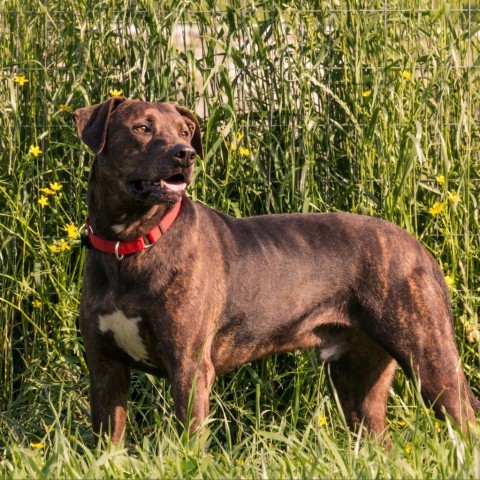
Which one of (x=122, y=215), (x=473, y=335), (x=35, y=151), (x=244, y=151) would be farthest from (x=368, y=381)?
(x=35, y=151)

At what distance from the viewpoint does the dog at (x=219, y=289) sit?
4574mm

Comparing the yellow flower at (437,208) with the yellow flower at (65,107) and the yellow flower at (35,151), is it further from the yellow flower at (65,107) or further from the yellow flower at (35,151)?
the yellow flower at (35,151)

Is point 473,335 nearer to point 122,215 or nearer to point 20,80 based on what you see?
point 122,215

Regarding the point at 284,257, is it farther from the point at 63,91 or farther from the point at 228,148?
the point at 63,91

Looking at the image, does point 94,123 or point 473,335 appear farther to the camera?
point 473,335

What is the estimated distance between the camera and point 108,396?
4.78 meters

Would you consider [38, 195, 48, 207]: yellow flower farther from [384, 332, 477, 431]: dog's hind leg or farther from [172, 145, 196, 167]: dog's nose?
[384, 332, 477, 431]: dog's hind leg

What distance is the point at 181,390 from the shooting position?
452 centimetres

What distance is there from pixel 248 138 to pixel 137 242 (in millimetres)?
1408

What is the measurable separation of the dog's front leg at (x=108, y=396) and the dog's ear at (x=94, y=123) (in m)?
0.97

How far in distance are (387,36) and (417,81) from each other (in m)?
0.31

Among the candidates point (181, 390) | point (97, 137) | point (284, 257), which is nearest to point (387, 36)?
point (284, 257)

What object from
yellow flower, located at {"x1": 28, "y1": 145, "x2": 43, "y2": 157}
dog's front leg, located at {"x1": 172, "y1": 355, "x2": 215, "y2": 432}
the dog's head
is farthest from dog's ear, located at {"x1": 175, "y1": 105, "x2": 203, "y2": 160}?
dog's front leg, located at {"x1": 172, "y1": 355, "x2": 215, "y2": 432}

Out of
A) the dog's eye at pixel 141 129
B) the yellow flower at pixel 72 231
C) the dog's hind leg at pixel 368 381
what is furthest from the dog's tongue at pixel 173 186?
the dog's hind leg at pixel 368 381
